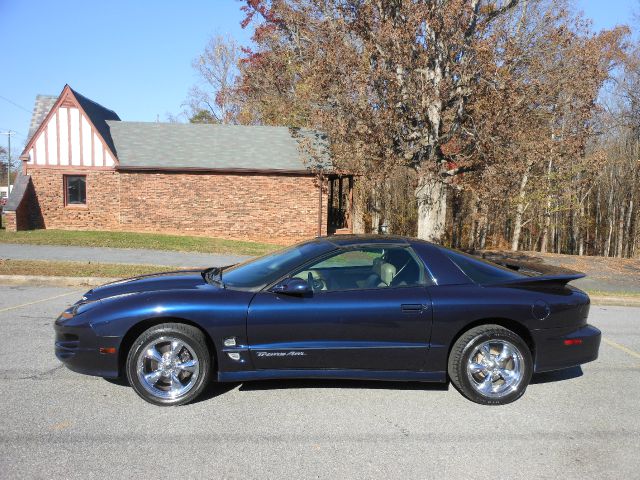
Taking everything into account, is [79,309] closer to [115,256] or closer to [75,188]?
[115,256]

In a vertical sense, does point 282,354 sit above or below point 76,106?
below

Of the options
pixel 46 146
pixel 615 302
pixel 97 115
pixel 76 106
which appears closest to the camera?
pixel 615 302

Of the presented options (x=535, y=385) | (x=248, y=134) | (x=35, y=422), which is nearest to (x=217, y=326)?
(x=35, y=422)

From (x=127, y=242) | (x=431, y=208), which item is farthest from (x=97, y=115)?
(x=431, y=208)

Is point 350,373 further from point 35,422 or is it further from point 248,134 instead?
point 248,134

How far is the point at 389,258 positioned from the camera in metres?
4.64

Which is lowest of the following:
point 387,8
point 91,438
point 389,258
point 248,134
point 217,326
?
point 91,438

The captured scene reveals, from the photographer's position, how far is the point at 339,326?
414 cm

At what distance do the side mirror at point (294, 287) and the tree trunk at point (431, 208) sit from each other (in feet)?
35.4

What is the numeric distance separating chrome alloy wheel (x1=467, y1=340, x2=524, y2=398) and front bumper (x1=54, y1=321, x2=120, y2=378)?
117 inches

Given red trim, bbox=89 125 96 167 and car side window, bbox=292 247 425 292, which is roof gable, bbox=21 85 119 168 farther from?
car side window, bbox=292 247 425 292

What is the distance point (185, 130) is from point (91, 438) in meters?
21.5

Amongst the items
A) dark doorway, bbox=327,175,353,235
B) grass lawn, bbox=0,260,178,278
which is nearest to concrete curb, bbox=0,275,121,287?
grass lawn, bbox=0,260,178,278

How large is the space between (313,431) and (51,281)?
313 inches
